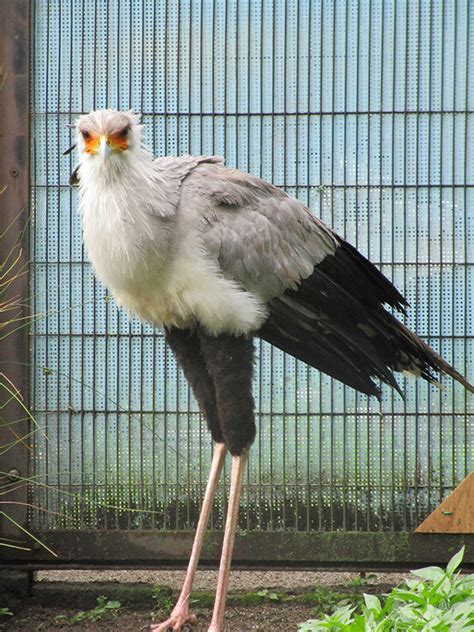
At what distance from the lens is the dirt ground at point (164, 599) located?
415cm

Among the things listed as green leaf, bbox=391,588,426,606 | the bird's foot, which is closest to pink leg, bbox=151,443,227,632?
the bird's foot

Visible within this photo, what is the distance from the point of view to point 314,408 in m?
4.32

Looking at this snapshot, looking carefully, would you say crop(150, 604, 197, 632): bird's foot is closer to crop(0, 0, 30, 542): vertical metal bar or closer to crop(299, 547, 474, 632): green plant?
crop(299, 547, 474, 632): green plant

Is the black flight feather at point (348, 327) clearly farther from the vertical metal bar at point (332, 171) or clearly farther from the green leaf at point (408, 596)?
the green leaf at point (408, 596)

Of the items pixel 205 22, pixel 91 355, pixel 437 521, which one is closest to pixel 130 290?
pixel 91 355

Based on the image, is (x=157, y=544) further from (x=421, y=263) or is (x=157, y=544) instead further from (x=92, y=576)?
(x=421, y=263)

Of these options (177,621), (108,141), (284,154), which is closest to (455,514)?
(177,621)

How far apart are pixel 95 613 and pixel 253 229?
1.92 metres

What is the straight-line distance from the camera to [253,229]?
3490mm

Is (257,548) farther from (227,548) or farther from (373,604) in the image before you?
(373,604)

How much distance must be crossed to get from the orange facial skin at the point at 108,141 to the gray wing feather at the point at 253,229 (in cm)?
28

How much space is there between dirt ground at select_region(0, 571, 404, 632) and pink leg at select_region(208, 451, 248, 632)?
0.62 metres

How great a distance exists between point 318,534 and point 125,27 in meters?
2.43

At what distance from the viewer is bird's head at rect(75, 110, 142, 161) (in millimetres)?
3324
